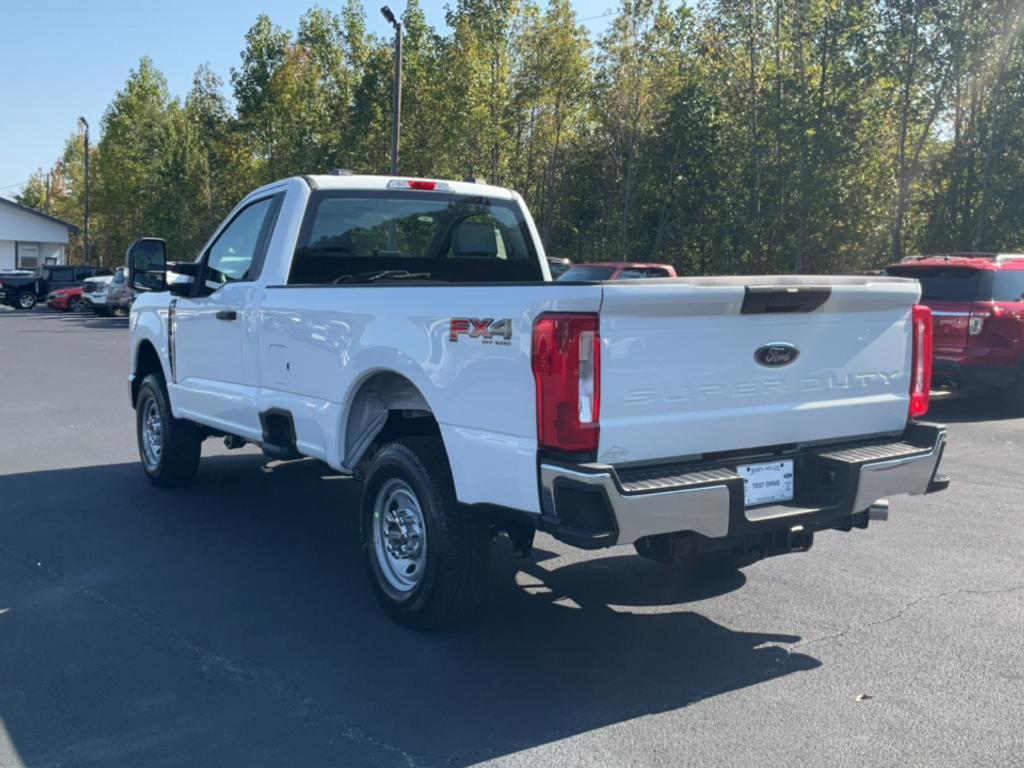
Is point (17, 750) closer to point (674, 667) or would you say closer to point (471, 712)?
point (471, 712)

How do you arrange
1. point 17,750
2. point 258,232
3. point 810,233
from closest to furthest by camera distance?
point 17,750 < point 258,232 < point 810,233

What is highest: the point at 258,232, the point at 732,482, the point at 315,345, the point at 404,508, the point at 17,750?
the point at 258,232

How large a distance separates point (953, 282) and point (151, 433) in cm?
890

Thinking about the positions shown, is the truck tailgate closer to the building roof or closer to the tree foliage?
the tree foliage

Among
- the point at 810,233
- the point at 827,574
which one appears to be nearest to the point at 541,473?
the point at 827,574

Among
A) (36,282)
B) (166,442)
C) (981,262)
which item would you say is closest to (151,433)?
(166,442)

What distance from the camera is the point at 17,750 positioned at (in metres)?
3.68

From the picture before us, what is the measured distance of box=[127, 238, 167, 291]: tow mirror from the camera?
24.3ft

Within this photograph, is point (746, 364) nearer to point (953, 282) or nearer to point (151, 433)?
point (151, 433)

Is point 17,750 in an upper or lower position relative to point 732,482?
lower

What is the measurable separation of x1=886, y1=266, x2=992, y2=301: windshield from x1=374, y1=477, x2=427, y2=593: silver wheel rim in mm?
8373

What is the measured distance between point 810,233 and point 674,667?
25.5 metres

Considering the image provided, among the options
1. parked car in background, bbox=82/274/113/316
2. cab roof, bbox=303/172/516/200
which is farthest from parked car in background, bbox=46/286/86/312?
cab roof, bbox=303/172/516/200

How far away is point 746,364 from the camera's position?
4367 millimetres
